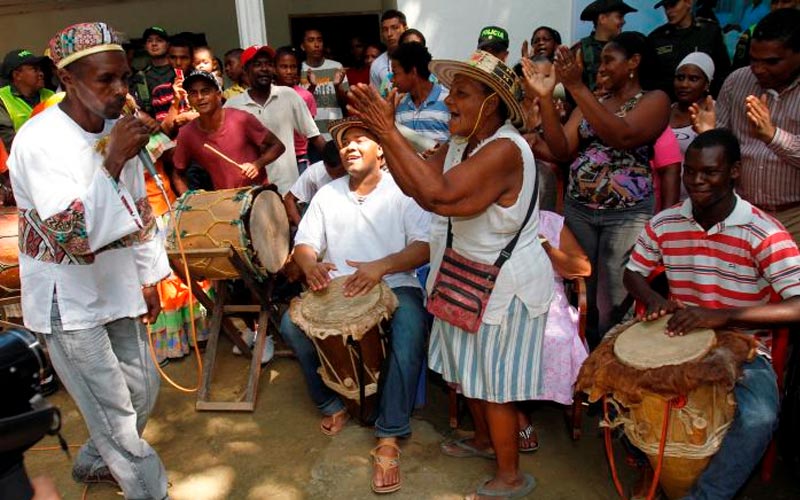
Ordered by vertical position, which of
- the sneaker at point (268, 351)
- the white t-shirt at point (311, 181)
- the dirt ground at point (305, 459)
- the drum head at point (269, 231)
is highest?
the white t-shirt at point (311, 181)

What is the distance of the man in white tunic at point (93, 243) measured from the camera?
2533mm

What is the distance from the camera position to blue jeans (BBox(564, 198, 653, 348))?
3707 mm

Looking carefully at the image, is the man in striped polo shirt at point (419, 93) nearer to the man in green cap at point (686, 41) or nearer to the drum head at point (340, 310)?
the man in green cap at point (686, 41)

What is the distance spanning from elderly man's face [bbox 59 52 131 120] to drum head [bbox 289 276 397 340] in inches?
52.6

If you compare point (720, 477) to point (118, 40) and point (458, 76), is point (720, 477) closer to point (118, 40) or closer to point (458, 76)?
point (458, 76)

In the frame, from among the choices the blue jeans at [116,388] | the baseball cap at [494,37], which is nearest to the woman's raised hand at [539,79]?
the baseball cap at [494,37]

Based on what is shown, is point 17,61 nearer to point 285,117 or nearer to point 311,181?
point 285,117

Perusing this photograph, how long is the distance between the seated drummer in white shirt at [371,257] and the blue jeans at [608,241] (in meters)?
0.93

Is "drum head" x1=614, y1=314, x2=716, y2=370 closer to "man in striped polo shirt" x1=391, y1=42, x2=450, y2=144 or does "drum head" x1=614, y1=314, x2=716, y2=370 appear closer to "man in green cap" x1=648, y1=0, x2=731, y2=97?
"man in striped polo shirt" x1=391, y1=42, x2=450, y2=144

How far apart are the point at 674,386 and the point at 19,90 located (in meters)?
6.40

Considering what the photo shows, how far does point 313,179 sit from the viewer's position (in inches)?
174

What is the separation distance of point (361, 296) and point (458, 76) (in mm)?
1244

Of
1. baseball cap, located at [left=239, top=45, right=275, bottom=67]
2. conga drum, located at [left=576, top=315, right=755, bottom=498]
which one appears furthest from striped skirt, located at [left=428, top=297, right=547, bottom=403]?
baseball cap, located at [left=239, top=45, right=275, bottom=67]

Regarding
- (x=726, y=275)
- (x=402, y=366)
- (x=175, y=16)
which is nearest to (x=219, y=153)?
(x=402, y=366)
